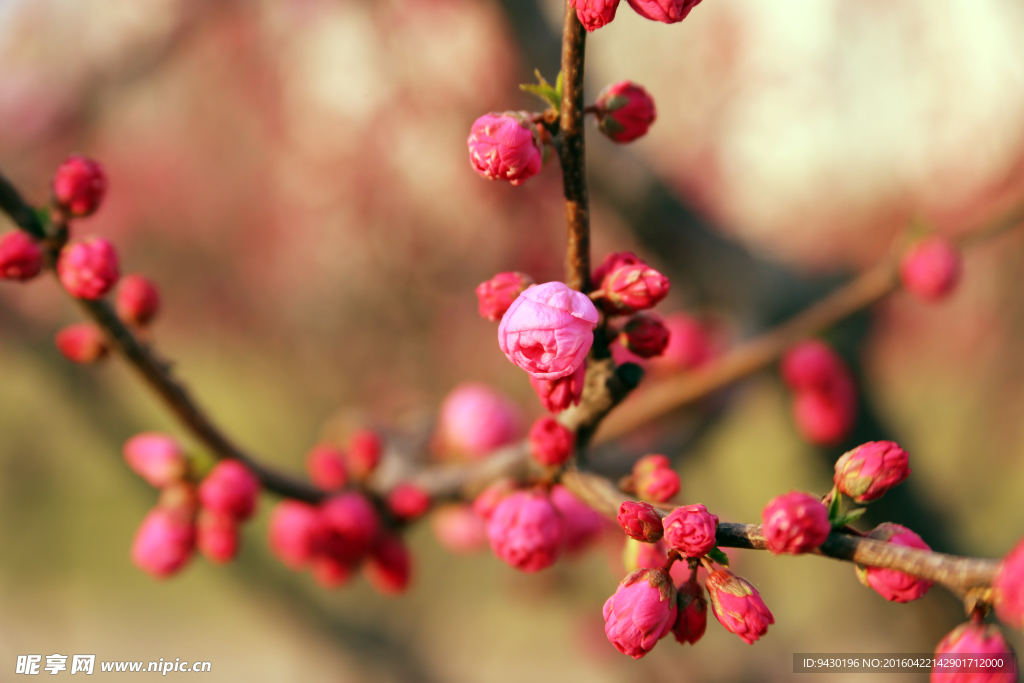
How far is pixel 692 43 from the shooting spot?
282 cm

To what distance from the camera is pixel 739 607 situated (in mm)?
571

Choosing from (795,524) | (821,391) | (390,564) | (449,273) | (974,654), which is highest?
(449,273)

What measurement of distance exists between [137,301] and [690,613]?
90cm

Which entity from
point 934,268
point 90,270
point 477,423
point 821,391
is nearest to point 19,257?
point 90,270

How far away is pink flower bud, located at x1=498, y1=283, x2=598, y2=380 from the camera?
1.85 feet

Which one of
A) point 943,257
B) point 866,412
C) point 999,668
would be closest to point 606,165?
point 943,257

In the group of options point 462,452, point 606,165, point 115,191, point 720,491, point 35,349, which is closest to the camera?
point 462,452

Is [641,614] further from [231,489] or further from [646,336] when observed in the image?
[231,489]

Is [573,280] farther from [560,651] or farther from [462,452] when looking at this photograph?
[560,651]

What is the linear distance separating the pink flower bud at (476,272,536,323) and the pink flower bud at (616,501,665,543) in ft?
0.78

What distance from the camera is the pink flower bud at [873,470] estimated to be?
0.60m

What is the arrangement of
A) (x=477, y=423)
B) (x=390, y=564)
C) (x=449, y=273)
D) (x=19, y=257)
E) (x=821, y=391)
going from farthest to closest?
1. (x=449, y=273)
2. (x=821, y=391)
3. (x=477, y=423)
4. (x=390, y=564)
5. (x=19, y=257)

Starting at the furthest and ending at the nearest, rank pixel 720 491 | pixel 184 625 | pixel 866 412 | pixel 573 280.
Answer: pixel 184 625 → pixel 720 491 → pixel 866 412 → pixel 573 280

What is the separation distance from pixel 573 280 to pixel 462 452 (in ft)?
3.12
